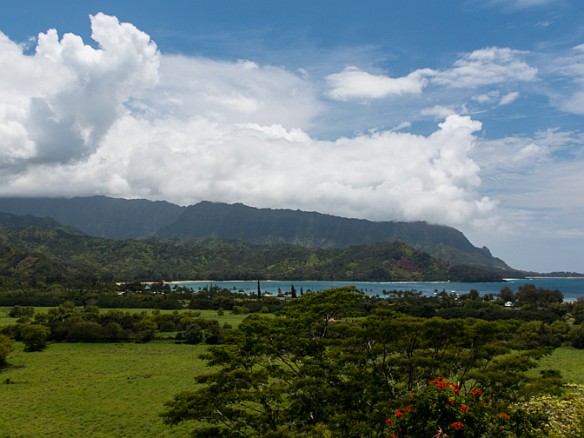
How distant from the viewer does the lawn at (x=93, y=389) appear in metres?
49.4

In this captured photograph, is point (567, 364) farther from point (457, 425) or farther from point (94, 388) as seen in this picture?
point (457, 425)

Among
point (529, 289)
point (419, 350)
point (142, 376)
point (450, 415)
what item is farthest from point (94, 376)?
point (529, 289)

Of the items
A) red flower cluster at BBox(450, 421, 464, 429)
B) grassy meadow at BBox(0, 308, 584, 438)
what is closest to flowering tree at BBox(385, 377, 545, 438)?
red flower cluster at BBox(450, 421, 464, 429)

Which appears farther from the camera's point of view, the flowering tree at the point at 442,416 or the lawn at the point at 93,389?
the lawn at the point at 93,389

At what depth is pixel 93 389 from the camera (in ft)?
216

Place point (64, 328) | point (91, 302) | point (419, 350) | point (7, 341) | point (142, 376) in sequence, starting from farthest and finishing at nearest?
point (91, 302), point (64, 328), point (7, 341), point (142, 376), point (419, 350)

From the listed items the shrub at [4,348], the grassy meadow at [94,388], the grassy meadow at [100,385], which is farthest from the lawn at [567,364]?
the shrub at [4,348]

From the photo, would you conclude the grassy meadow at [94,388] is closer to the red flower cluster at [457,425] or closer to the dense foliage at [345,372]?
the dense foliage at [345,372]

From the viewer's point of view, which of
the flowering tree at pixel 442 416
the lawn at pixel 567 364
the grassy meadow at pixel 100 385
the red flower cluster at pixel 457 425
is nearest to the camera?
the red flower cluster at pixel 457 425

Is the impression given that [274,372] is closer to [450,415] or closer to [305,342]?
[305,342]

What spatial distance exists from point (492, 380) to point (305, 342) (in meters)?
11.9

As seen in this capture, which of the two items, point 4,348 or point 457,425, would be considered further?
point 4,348

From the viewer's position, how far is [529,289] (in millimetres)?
192750

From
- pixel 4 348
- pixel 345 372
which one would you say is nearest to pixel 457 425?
pixel 345 372
